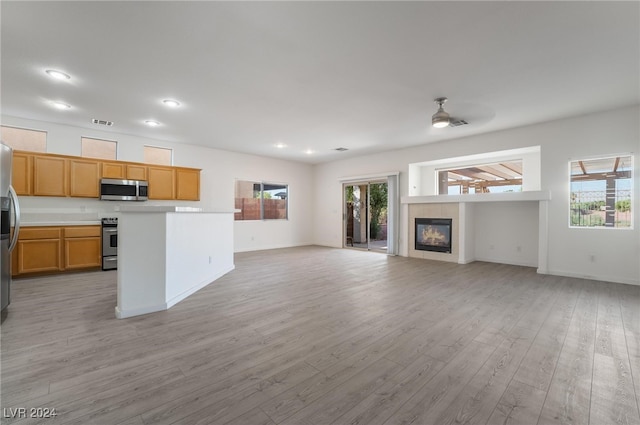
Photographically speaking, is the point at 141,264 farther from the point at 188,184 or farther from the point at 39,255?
the point at 188,184

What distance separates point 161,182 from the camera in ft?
20.2

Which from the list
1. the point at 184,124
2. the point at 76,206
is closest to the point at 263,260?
the point at 184,124

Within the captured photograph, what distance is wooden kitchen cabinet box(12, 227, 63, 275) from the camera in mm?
4496

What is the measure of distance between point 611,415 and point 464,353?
31.7 inches

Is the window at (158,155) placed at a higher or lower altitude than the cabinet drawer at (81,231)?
higher

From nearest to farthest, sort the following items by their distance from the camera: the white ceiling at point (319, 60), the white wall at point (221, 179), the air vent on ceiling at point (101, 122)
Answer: the white ceiling at point (319, 60) → the air vent on ceiling at point (101, 122) → the white wall at point (221, 179)

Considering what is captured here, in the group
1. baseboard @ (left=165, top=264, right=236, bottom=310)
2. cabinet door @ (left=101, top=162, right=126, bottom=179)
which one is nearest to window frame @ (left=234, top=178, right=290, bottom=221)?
cabinet door @ (left=101, top=162, right=126, bottom=179)

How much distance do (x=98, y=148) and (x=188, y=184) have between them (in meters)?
1.86

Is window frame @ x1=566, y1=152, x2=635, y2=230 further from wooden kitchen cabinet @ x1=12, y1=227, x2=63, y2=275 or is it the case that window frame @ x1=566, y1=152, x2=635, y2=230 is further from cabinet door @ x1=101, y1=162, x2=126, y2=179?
wooden kitchen cabinet @ x1=12, y1=227, x2=63, y2=275

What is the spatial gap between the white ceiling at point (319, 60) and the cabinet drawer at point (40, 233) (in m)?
2.01

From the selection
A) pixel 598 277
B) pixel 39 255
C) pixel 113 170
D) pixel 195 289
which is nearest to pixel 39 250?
pixel 39 255

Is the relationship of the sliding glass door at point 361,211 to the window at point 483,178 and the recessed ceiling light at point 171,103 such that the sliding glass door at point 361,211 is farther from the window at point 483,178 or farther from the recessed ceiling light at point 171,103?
the recessed ceiling light at point 171,103

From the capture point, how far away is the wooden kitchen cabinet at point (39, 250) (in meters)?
4.50

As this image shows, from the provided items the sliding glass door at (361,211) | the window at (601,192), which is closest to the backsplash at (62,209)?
the sliding glass door at (361,211)
